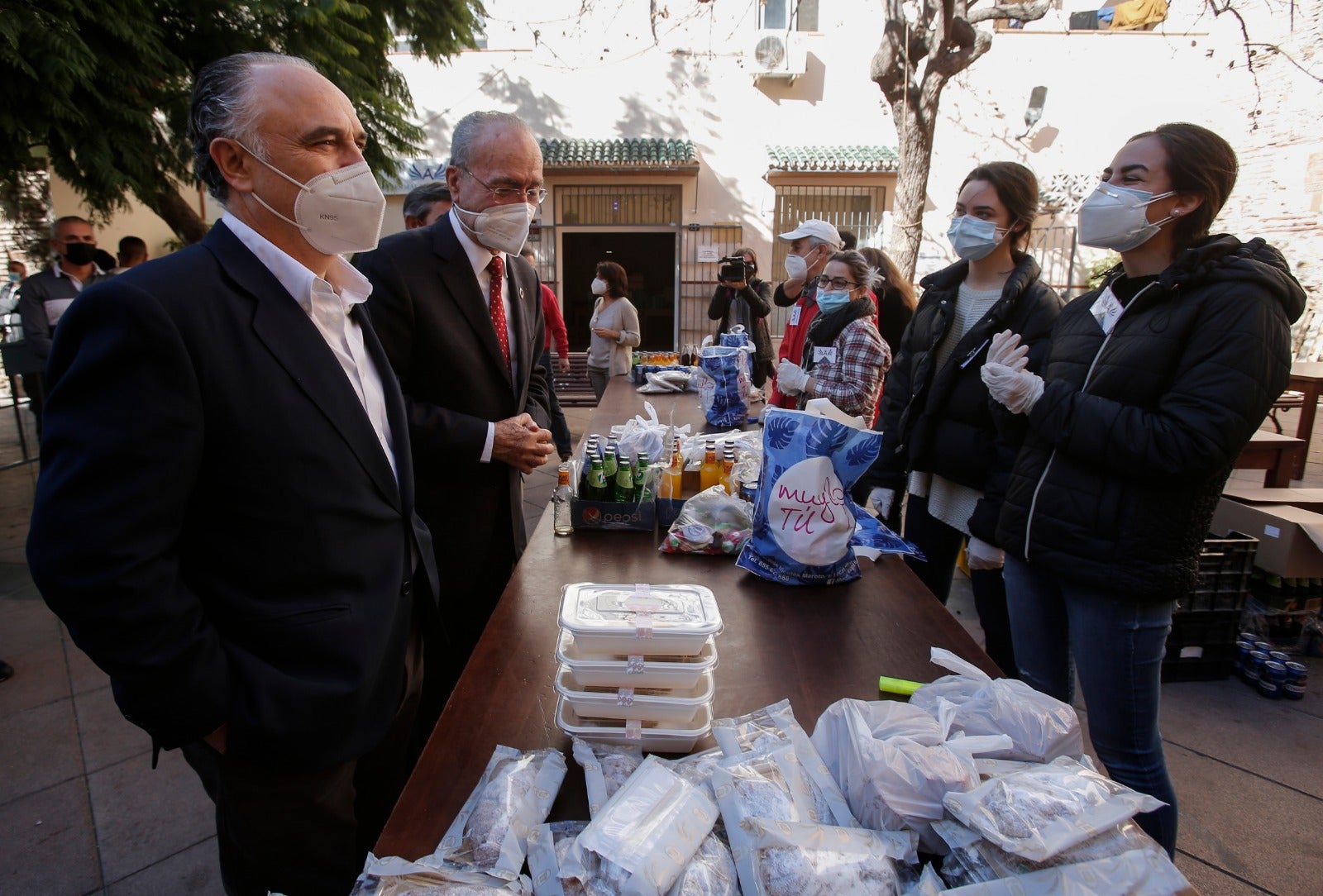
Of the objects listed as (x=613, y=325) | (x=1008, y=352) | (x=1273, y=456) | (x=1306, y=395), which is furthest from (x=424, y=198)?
(x=1306, y=395)

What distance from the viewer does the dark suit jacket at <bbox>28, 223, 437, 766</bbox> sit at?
1084 millimetres

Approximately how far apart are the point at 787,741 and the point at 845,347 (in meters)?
2.37

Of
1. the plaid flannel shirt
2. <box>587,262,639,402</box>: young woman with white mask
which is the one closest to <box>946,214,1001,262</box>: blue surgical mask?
the plaid flannel shirt

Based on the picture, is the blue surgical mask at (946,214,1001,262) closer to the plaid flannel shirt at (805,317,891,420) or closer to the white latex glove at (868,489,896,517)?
the plaid flannel shirt at (805,317,891,420)

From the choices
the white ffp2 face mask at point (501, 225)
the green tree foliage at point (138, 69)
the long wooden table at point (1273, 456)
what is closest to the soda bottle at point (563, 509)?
the white ffp2 face mask at point (501, 225)

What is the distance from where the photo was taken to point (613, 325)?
24.5 feet

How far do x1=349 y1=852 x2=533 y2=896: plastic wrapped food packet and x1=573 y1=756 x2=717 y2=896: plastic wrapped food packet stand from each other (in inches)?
3.9

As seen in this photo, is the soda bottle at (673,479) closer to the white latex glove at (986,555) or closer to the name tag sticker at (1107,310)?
the white latex glove at (986,555)

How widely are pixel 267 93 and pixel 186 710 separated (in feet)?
3.51

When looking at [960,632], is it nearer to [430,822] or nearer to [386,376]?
[430,822]

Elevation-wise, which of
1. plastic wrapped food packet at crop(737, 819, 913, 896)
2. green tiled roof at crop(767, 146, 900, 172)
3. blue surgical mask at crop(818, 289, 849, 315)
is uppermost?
green tiled roof at crop(767, 146, 900, 172)

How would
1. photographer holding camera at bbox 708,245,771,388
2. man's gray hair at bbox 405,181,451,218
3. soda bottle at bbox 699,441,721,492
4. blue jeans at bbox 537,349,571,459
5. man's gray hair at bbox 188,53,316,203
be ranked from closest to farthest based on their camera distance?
man's gray hair at bbox 188,53,316,203 → soda bottle at bbox 699,441,721,492 → blue jeans at bbox 537,349,571,459 → man's gray hair at bbox 405,181,451,218 → photographer holding camera at bbox 708,245,771,388

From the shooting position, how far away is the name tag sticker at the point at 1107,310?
1.82m

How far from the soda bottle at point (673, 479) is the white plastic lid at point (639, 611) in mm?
1009
